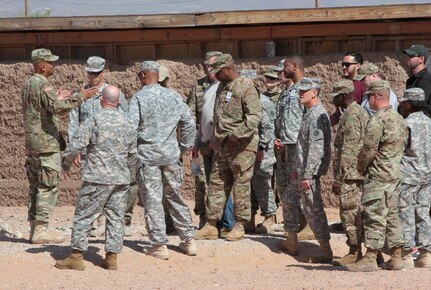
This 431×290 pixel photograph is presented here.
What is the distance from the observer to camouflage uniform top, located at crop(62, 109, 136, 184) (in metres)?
11.2

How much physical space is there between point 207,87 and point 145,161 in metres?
1.49

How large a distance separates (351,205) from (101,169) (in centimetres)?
249

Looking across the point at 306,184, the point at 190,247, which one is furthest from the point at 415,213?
the point at 190,247

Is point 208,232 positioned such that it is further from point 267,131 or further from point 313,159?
point 313,159

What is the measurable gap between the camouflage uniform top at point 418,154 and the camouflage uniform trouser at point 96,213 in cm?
285

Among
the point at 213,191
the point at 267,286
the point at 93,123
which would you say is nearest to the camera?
the point at 267,286

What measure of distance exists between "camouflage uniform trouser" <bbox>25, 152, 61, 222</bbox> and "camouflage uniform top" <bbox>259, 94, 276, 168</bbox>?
2256 mm

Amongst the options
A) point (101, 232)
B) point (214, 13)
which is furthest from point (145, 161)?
point (214, 13)

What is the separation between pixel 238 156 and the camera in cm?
1245

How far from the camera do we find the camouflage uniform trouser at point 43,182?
487 inches

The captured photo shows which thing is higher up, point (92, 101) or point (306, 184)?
point (92, 101)

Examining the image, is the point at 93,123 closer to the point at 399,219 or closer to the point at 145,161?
the point at 145,161

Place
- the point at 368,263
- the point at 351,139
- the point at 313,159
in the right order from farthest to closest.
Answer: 1. the point at 313,159
2. the point at 351,139
3. the point at 368,263

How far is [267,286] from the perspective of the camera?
10492mm
